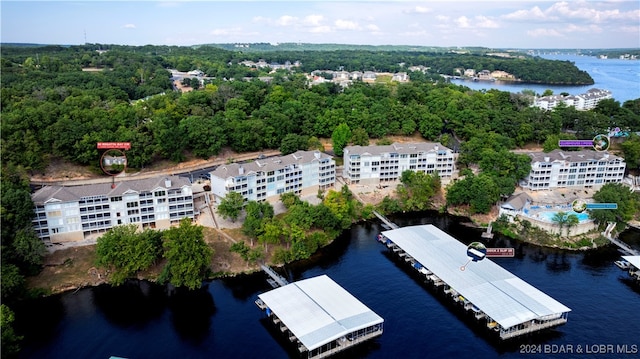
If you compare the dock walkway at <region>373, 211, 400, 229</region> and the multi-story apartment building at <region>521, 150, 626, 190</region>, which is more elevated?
the multi-story apartment building at <region>521, 150, 626, 190</region>

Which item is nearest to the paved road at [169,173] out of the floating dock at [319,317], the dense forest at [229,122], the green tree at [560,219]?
the dense forest at [229,122]

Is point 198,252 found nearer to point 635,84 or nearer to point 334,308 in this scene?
point 334,308

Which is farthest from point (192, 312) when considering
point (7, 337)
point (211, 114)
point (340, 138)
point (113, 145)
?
point (211, 114)

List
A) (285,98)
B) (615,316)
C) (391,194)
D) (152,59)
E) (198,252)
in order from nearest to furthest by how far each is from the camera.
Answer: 1. (615,316)
2. (198,252)
3. (391,194)
4. (285,98)
5. (152,59)

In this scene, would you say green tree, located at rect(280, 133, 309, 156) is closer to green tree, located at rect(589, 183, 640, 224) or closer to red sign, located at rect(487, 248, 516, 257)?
red sign, located at rect(487, 248, 516, 257)

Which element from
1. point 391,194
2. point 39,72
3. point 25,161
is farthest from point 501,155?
point 39,72

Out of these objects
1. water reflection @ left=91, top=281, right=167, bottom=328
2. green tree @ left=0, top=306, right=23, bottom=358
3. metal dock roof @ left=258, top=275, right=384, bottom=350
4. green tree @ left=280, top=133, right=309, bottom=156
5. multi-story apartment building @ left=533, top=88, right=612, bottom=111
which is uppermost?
multi-story apartment building @ left=533, top=88, right=612, bottom=111

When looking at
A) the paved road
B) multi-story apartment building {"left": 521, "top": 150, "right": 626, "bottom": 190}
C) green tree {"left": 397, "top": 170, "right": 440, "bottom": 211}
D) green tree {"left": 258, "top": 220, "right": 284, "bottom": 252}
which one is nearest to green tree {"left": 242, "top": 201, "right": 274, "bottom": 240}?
green tree {"left": 258, "top": 220, "right": 284, "bottom": 252}
